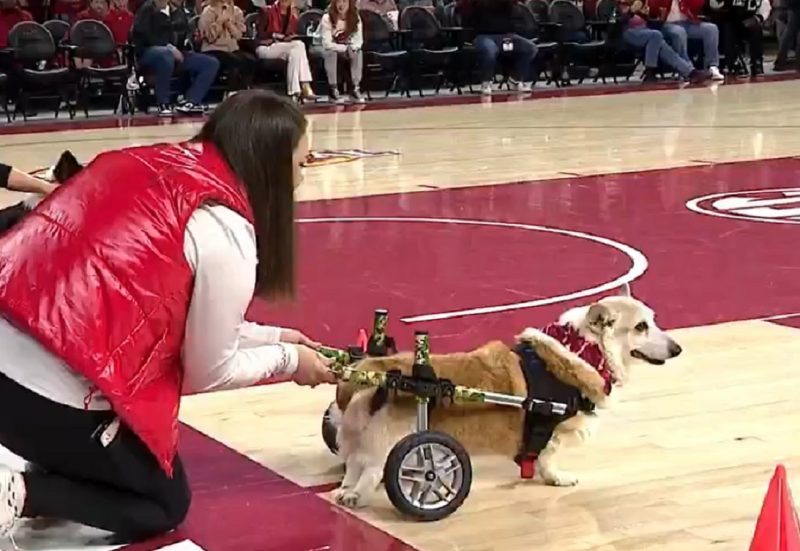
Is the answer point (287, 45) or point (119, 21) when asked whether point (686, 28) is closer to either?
point (287, 45)

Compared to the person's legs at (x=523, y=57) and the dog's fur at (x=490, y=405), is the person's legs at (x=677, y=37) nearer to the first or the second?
the person's legs at (x=523, y=57)

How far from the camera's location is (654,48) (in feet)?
62.4

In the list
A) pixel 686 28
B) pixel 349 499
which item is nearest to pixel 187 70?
pixel 686 28

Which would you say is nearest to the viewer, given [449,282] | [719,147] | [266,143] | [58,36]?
[266,143]

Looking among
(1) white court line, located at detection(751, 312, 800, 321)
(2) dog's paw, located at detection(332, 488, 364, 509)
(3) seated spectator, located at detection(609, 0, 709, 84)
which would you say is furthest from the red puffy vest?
(3) seated spectator, located at detection(609, 0, 709, 84)

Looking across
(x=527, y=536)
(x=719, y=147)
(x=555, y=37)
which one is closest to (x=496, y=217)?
(x=719, y=147)

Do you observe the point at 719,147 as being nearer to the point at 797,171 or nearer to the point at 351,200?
the point at 797,171

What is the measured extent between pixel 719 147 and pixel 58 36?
301 inches

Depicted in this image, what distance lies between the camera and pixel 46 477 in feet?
12.0

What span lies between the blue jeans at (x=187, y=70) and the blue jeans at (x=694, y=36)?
6.76 meters

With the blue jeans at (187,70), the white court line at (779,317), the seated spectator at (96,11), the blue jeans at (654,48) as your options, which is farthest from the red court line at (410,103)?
the white court line at (779,317)

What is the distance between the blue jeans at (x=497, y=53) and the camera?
58.4ft

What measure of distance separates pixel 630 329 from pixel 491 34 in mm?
14105

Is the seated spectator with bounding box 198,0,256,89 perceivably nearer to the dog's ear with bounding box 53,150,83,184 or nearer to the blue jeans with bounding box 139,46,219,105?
the blue jeans with bounding box 139,46,219,105
